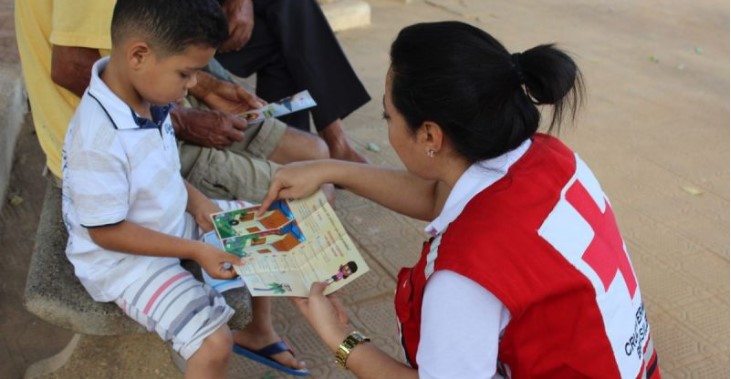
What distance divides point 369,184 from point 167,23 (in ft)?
2.24

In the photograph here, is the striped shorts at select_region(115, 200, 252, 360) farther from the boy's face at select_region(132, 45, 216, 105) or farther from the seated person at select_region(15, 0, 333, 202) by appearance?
the seated person at select_region(15, 0, 333, 202)

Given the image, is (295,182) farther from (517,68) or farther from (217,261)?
(517,68)

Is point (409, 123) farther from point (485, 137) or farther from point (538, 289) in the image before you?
point (538, 289)

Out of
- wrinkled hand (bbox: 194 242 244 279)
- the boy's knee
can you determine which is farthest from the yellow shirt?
the boy's knee

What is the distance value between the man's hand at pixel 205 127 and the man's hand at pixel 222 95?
24cm

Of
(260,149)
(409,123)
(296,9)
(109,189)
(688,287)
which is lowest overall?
(688,287)

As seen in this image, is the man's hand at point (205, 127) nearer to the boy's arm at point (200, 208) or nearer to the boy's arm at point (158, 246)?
the boy's arm at point (200, 208)

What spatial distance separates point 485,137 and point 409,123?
0.55ft

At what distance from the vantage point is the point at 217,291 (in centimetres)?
216

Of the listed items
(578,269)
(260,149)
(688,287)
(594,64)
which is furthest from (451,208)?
(594,64)

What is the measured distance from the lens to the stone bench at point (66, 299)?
2061mm

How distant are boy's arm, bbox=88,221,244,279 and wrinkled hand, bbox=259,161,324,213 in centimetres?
19

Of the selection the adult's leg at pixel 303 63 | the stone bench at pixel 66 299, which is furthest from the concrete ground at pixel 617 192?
the stone bench at pixel 66 299

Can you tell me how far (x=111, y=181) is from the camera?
1.97 metres
